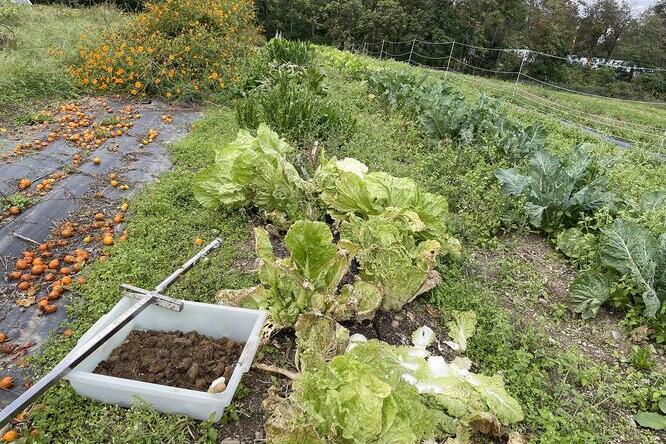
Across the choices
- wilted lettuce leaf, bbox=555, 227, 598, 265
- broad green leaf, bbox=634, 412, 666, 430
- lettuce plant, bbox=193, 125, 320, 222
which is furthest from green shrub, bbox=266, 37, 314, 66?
broad green leaf, bbox=634, 412, 666, 430

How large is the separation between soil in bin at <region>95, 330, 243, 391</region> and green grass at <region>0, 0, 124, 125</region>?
450cm

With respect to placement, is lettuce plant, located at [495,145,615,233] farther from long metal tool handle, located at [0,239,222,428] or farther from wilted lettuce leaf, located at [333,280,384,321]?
long metal tool handle, located at [0,239,222,428]

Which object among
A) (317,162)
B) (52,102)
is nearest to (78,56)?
(52,102)

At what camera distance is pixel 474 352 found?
2621 mm

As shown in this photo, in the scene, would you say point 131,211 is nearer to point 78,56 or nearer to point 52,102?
point 52,102

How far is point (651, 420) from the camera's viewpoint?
7.64 feet

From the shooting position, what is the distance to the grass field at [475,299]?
1966mm

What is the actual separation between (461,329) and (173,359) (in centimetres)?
162

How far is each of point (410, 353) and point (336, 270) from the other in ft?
1.97

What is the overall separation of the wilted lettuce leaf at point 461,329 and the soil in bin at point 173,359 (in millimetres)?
1272

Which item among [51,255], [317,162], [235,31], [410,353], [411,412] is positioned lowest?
[51,255]

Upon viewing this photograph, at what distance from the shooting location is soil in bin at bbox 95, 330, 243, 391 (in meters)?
1.98

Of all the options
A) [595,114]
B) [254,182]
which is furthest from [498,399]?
[595,114]

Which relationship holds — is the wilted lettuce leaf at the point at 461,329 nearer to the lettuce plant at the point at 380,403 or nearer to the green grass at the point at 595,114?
the lettuce plant at the point at 380,403
